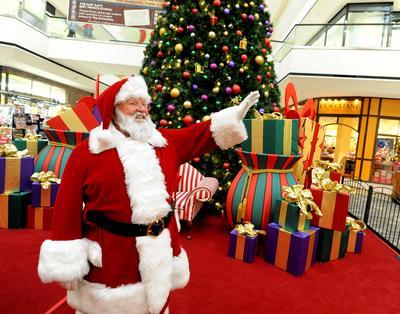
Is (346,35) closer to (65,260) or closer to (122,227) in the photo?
(122,227)

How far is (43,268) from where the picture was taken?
3.93ft

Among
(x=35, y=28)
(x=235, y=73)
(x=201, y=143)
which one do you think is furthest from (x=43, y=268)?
(x=35, y=28)

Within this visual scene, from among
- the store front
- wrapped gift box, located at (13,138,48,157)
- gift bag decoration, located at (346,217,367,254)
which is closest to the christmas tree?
gift bag decoration, located at (346,217,367,254)

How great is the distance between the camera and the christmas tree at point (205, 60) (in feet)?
11.5

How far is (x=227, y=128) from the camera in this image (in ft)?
4.64

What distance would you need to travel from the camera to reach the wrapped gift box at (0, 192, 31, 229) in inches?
121

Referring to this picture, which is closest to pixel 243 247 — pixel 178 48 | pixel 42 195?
pixel 42 195

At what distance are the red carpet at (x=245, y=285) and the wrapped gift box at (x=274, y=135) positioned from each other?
3.61ft

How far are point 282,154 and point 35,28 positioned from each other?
25.5ft

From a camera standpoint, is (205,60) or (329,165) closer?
(205,60)

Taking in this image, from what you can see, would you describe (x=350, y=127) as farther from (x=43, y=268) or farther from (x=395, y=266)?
(x=43, y=268)

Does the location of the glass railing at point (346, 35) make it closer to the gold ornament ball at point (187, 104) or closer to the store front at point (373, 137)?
the store front at point (373, 137)

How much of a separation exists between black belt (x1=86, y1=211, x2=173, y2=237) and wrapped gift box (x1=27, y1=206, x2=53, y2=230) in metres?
2.25

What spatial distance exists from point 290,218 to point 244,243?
50cm
